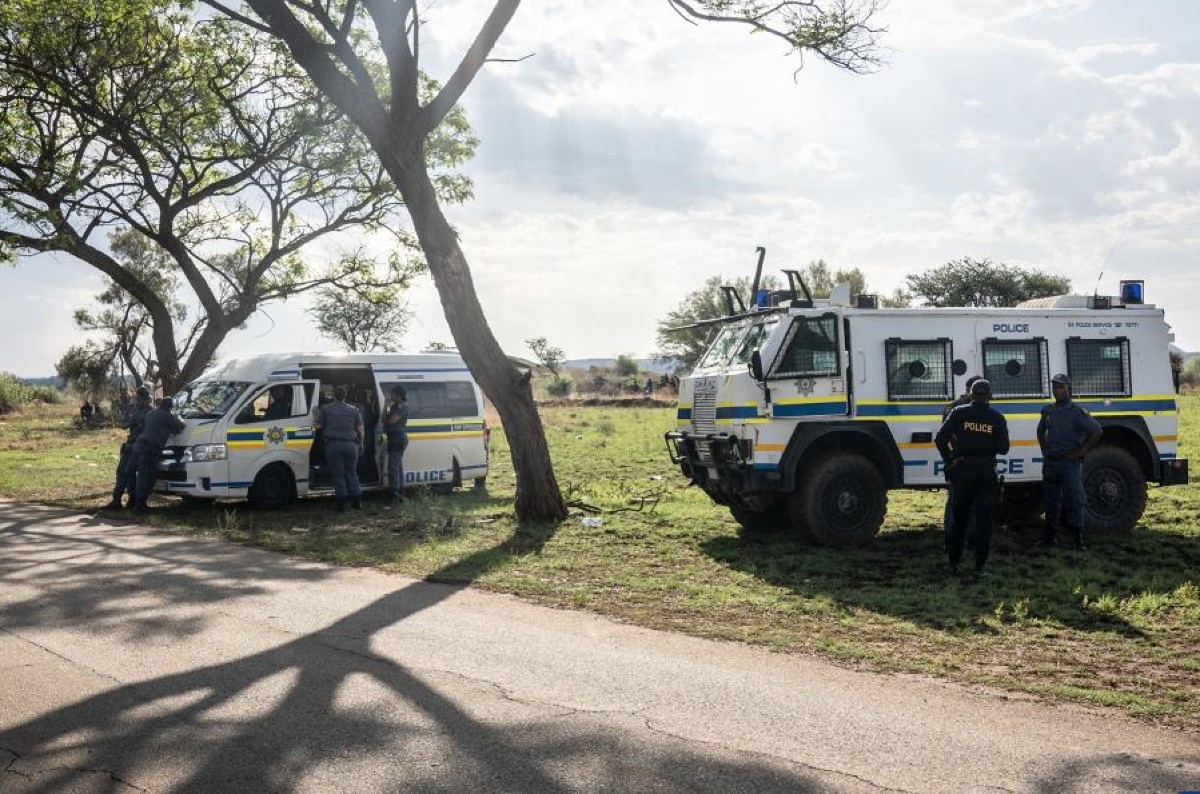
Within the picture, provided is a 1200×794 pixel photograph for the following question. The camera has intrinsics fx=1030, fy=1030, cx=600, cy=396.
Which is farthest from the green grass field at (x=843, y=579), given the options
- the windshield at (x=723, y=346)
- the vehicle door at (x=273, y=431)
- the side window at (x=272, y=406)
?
the windshield at (x=723, y=346)

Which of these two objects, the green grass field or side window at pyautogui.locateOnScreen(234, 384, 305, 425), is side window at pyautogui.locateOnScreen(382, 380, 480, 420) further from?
side window at pyautogui.locateOnScreen(234, 384, 305, 425)

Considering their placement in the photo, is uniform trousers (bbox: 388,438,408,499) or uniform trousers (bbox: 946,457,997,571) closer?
uniform trousers (bbox: 946,457,997,571)

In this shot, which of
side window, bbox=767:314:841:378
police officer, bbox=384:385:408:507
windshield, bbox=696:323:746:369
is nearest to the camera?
side window, bbox=767:314:841:378

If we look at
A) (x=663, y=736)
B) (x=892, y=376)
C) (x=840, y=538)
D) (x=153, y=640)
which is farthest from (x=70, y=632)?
(x=892, y=376)

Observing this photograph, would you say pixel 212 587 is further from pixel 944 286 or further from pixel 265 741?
pixel 944 286

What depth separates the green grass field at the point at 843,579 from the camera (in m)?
6.66

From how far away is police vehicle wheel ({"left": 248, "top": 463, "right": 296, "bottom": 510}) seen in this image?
14.9 meters

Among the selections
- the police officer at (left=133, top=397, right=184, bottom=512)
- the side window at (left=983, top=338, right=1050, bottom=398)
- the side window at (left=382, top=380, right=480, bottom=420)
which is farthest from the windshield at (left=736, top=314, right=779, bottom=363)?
the police officer at (left=133, top=397, right=184, bottom=512)

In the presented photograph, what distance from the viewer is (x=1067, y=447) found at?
1055 cm

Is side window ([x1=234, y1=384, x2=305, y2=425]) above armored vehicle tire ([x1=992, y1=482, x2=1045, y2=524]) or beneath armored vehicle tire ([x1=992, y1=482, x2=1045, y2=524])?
above

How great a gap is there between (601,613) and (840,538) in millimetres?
3717

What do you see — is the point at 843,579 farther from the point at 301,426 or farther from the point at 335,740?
the point at 301,426

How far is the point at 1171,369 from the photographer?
39.9 ft

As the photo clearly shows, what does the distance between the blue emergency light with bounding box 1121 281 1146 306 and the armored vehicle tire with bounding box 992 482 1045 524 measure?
8.06 ft
